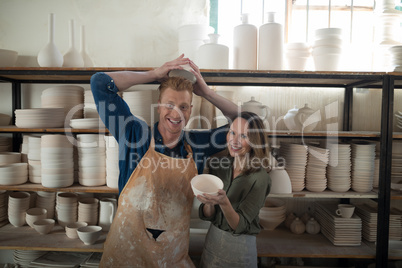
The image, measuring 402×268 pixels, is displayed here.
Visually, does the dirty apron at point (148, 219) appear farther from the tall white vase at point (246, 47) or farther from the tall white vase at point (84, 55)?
the tall white vase at point (84, 55)

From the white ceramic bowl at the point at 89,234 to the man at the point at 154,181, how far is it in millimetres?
549

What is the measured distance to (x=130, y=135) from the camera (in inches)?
70.9

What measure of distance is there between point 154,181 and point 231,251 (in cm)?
66

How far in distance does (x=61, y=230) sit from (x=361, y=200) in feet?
9.71

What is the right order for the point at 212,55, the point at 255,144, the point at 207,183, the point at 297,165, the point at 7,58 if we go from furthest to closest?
the point at 7,58 → the point at 297,165 → the point at 212,55 → the point at 255,144 → the point at 207,183

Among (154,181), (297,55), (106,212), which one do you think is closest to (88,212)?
(106,212)

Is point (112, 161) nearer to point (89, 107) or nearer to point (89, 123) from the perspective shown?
point (89, 123)

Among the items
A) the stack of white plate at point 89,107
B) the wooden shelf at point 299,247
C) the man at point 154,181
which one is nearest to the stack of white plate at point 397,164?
the wooden shelf at point 299,247

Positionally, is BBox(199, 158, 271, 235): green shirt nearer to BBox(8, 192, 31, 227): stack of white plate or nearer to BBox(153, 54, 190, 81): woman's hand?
BBox(153, 54, 190, 81): woman's hand

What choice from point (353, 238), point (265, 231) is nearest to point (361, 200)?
point (353, 238)

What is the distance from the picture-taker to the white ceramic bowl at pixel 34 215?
8.21ft

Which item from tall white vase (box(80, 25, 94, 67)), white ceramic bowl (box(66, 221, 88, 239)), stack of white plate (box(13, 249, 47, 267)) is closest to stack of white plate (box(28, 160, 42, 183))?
white ceramic bowl (box(66, 221, 88, 239))

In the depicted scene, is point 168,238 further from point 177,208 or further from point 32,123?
point 32,123

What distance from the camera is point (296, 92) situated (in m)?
2.83
